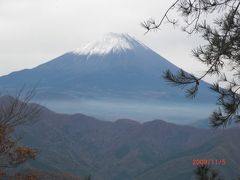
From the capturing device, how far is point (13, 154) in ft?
43.2

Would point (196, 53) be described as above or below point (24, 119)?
above

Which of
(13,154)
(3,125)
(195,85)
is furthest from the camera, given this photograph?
(13,154)

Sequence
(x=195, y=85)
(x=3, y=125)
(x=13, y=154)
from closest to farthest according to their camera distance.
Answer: (x=195, y=85)
(x=3, y=125)
(x=13, y=154)

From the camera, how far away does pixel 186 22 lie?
30.7ft

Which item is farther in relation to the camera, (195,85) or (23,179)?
(23,179)

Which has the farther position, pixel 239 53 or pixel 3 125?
pixel 3 125

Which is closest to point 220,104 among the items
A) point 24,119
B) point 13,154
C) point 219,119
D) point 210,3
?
point 219,119

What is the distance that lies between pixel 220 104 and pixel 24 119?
16.9ft

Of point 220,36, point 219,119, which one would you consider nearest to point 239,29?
point 220,36

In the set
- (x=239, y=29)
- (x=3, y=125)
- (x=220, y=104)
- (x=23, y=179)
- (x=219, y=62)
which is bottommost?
(x=23, y=179)

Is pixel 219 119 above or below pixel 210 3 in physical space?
below

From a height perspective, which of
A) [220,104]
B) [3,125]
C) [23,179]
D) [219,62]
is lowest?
[23,179]

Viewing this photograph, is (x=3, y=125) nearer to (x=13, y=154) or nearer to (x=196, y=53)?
(x=13, y=154)

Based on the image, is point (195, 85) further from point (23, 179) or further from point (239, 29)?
point (23, 179)
